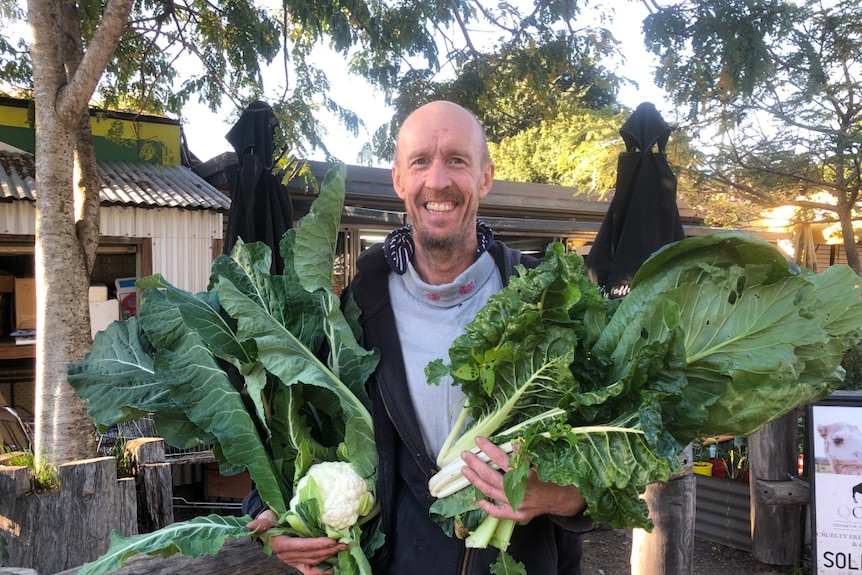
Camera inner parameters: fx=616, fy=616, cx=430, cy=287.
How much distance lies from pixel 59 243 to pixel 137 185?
360cm

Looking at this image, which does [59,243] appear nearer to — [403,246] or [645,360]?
[403,246]

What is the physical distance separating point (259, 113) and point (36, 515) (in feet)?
9.42

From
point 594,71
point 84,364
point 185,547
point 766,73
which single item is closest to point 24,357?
point 84,364

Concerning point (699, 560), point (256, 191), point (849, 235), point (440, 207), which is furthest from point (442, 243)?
point (849, 235)

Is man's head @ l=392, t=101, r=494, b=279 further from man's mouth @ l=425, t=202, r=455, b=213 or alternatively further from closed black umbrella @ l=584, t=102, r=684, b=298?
closed black umbrella @ l=584, t=102, r=684, b=298

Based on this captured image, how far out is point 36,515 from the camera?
3.17m

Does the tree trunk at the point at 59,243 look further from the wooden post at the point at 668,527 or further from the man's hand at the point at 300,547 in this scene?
the wooden post at the point at 668,527

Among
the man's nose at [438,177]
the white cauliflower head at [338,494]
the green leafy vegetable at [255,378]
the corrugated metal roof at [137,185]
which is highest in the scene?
the corrugated metal roof at [137,185]

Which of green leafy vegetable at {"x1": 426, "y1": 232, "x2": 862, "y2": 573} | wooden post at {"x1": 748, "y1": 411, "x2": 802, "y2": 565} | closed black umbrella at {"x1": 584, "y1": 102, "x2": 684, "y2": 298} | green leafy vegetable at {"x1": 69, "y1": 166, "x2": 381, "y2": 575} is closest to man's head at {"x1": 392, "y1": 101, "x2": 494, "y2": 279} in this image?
green leafy vegetable at {"x1": 69, "y1": 166, "x2": 381, "y2": 575}

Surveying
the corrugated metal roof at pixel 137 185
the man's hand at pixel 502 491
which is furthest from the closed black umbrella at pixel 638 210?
the corrugated metal roof at pixel 137 185

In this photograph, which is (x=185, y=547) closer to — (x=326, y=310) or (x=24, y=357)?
(x=326, y=310)

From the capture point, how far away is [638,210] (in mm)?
4000

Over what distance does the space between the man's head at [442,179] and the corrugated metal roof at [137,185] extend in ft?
17.2

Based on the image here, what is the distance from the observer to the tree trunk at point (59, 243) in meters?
3.57
